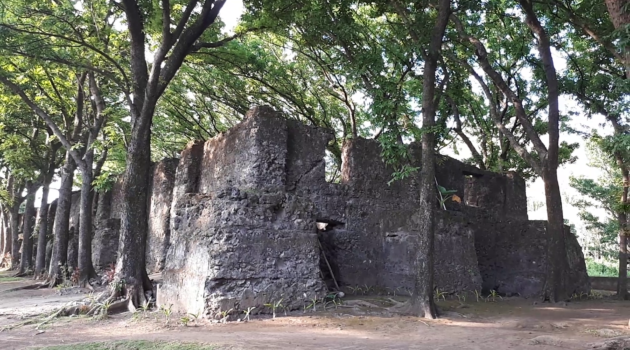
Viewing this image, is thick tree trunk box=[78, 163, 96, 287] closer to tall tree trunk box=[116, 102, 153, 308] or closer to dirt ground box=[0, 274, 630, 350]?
dirt ground box=[0, 274, 630, 350]

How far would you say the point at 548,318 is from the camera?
26.5 ft

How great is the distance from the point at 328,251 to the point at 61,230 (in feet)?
Answer: 27.6

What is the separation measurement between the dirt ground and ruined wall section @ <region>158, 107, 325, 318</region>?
0.37m

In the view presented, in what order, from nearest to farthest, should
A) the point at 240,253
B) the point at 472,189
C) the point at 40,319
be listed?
the point at 240,253 < the point at 40,319 < the point at 472,189

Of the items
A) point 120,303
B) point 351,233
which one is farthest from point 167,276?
point 351,233

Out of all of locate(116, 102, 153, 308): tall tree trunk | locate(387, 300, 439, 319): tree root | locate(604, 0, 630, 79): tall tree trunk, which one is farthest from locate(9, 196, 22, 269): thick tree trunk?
locate(604, 0, 630, 79): tall tree trunk

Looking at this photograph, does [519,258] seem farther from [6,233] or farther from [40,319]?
[6,233]

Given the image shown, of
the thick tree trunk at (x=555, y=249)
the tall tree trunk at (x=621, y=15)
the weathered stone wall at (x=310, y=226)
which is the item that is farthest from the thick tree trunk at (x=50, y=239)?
the tall tree trunk at (x=621, y=15)

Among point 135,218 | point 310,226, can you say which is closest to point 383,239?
point 310,226

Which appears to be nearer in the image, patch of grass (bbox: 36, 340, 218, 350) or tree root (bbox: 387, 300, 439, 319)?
patch of grass (bbox: 36, 340, 218, 350)

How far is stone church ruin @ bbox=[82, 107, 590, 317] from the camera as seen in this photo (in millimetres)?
7770

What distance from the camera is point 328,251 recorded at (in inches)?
406

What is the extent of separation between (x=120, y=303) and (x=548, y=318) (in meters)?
7.40

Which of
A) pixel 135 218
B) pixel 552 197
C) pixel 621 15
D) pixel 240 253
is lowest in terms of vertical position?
pixel 240 253
